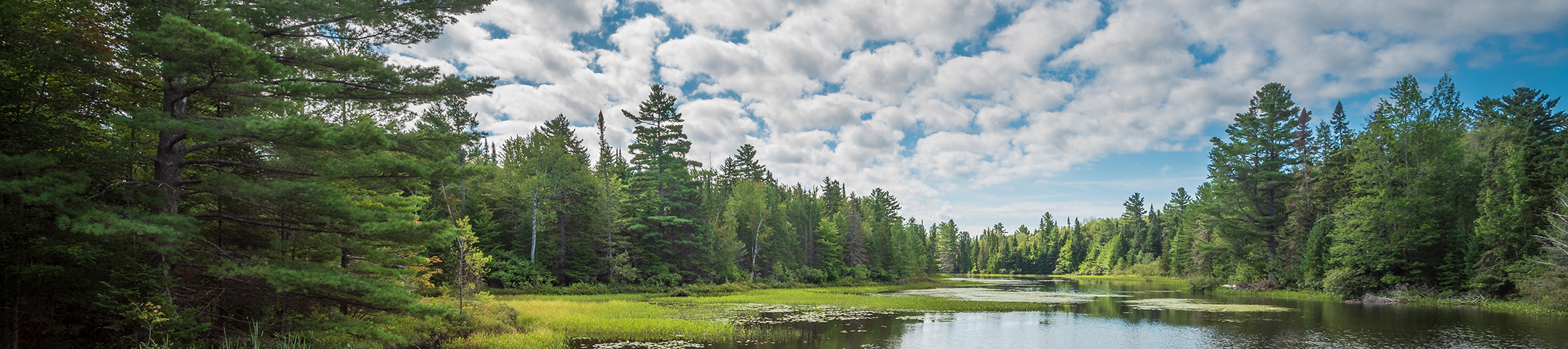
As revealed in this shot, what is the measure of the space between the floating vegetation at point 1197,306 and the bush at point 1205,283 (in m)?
13.7

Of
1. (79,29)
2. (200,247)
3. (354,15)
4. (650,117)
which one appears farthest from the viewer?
(650,117)

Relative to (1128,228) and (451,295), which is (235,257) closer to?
(451,295)

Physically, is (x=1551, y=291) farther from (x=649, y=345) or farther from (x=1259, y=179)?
(x=649, y=345)

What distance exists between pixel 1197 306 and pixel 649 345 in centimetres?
3359

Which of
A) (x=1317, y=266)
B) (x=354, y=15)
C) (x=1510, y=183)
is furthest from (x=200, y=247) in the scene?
(x=1317, y=266)

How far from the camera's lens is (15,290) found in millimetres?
9938

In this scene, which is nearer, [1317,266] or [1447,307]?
[1447,307]

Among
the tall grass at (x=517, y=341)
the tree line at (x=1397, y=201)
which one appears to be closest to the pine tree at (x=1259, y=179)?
the tree line at (x=1397, y=201)

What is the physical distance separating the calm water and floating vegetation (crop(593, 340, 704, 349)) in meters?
0.78

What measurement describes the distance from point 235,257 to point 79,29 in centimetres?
474

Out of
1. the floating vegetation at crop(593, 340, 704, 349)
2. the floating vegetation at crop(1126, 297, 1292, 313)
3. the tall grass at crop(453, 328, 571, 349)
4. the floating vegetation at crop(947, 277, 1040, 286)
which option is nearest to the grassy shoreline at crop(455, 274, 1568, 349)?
the tall grass at crop(453, 328, 571, 349)

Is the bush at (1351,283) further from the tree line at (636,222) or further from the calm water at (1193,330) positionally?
the tree line at (636,222)

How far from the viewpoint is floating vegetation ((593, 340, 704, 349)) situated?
1880cm

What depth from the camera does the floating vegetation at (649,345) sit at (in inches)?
740
